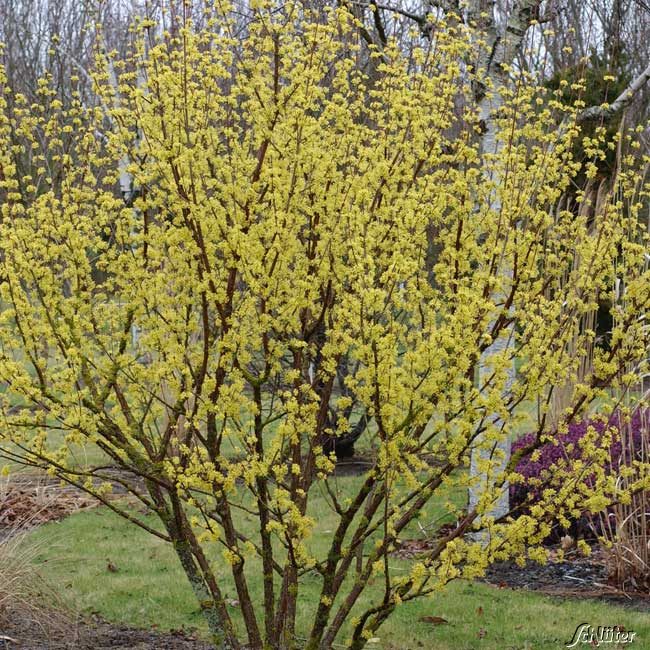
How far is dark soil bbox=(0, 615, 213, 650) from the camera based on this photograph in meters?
5.37

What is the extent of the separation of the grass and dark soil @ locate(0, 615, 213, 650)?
0.64 feet

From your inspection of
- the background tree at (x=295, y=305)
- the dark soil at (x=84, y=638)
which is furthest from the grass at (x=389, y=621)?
the background tree at (x=295, y=305)

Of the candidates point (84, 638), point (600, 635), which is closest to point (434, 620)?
point (600, 635)

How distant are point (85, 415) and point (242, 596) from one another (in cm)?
128

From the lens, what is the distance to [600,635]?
5.45 meters

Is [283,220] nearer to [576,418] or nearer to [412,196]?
[412,196]

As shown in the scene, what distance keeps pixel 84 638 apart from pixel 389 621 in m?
1.92

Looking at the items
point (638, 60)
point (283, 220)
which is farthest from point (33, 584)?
point (638, 60)

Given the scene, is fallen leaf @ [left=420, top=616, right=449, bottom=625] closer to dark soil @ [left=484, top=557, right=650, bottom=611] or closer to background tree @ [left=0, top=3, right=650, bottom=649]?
dark soil @ [left=484, top=557, right=650, bottom=611]

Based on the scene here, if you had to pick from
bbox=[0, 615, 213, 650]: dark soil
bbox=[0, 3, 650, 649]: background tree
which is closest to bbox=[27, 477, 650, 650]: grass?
bbox=[0, 615, 213, 650]: dark soil

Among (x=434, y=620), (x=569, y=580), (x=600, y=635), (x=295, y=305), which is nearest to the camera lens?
(x=295, y=305)

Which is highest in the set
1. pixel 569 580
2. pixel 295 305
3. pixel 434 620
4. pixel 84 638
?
pixel 295 305

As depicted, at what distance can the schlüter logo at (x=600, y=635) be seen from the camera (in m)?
5.36

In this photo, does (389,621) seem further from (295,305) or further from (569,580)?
(295,305)
